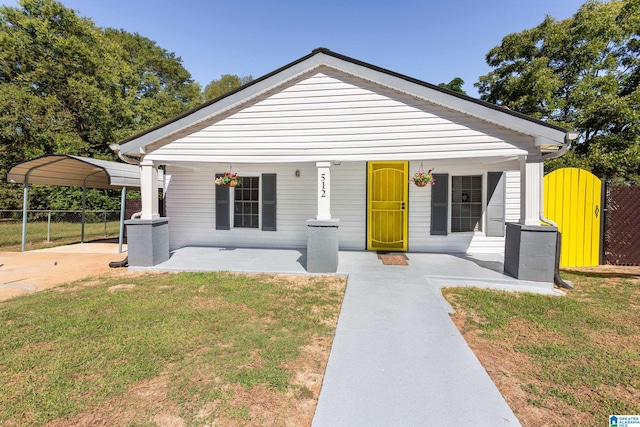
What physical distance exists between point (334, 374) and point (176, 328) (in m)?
2.03

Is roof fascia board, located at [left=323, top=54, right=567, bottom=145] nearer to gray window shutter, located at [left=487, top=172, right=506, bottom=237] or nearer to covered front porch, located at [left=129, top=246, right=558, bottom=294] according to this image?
gray window shutter, located at [left=487, top=172, right=506, bottom=237]

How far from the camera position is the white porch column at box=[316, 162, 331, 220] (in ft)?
18.2

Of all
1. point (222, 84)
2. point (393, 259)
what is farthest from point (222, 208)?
point (222, 84)

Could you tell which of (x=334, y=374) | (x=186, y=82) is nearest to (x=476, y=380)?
(x=334, y=374)

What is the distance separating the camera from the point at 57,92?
18.0 meters

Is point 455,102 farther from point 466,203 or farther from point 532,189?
point 466,203

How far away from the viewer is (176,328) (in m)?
3.27

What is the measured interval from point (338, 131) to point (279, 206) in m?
3.07

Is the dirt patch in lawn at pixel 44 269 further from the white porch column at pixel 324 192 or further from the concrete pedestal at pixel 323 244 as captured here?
the white porch column at pixel 324 192

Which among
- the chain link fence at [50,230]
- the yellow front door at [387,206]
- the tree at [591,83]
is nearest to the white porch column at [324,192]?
the yellow front door at [387,206]

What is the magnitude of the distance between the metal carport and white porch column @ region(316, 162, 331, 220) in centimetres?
552

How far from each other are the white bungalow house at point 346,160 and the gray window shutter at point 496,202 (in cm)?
3

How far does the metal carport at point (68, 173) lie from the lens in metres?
7.43

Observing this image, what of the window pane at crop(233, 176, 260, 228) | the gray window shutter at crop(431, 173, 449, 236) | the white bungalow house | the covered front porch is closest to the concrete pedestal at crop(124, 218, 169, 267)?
the white bungalow house
